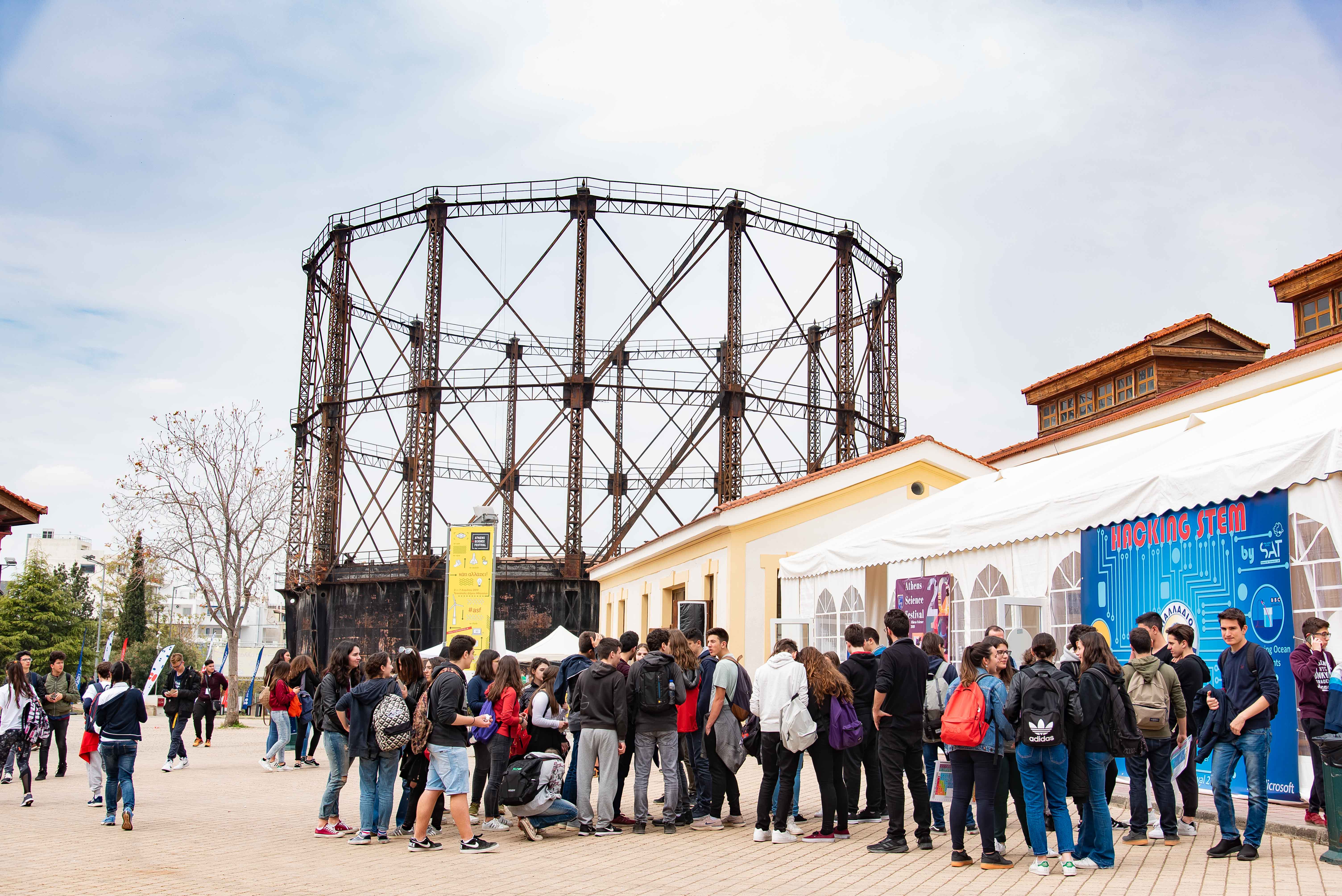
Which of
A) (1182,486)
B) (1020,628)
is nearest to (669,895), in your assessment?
(1020,628)

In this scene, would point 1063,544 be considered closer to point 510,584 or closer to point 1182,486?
point 1182,486

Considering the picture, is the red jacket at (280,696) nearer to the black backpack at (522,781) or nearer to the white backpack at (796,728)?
the black backpack at (522,781)

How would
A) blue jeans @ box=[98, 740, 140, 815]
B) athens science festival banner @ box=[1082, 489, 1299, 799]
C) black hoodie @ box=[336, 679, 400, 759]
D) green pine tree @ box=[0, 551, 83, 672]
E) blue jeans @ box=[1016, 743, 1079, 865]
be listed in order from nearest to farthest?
blue jeans @ box=[1016, 743, 1079, 865] < athens science festival banner @ box=[1082, 489, 1299, 799] < black hoodie @ box=[336, 679, 400, 759] < blue jeans @ box=[98, 740, 140, 815] < green pine tree @ box=[0, 551, 83, 672]

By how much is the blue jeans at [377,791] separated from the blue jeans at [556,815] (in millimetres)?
1195

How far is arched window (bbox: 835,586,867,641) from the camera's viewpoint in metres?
15.6

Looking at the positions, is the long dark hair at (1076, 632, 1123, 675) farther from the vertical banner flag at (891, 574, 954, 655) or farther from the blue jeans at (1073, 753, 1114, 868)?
the vertical banner flag at (891, 574, 954, 655)

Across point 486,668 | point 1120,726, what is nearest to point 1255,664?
point 1120,726

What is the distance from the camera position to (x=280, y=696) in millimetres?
16734

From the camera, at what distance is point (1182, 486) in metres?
9.61

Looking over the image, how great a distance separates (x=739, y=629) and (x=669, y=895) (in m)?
14.1

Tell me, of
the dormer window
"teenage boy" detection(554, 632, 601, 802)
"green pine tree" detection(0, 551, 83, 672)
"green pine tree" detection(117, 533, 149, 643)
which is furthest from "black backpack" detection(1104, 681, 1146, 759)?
"green pine tree" detection(117, 533, 149, 643)

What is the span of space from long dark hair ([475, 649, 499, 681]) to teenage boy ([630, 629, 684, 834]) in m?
1.51

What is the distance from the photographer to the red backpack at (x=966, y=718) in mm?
7555

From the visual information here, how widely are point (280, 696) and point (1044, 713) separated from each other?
12.6 meters
